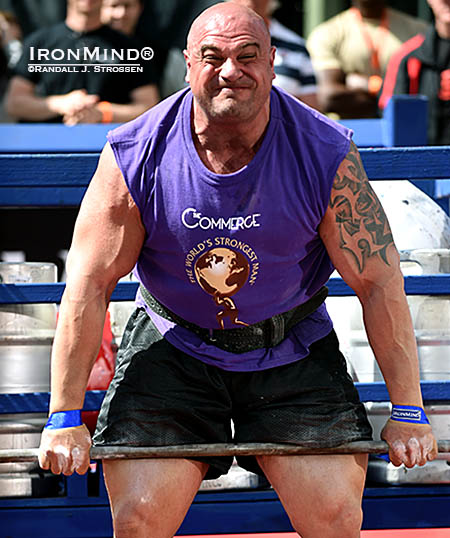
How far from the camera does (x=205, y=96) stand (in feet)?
6.31

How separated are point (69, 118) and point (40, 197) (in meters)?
0.97

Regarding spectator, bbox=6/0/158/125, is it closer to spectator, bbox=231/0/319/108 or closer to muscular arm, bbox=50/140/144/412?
spectator, bbox=231/0/319/108

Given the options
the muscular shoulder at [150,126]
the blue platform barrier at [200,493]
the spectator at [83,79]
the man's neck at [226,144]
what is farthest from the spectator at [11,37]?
the man's neck at [226,144]

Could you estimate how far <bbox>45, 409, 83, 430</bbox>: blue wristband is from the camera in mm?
1973

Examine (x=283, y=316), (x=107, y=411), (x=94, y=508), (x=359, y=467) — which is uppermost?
(x=283, y=316)

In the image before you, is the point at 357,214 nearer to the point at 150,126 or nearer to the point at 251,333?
the point at 251,333

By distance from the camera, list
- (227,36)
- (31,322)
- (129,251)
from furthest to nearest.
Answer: (31,322), (129,251), (227,36)

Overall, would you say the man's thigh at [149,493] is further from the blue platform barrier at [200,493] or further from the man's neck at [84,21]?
the man's neck at [84,21]

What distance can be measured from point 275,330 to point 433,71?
2382mm

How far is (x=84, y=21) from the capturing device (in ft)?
13.3

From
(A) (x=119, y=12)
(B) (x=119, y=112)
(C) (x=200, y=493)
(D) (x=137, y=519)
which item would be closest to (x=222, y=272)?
(D) (x=137, y=519)

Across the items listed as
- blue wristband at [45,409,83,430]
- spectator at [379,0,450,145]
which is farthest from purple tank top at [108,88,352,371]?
spectator at [379,0,450,145]

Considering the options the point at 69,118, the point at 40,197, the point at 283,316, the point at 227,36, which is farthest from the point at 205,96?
the point at 69,118

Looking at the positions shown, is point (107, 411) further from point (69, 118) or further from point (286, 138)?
point (69, 118)
